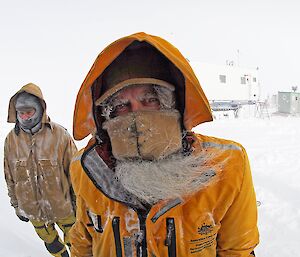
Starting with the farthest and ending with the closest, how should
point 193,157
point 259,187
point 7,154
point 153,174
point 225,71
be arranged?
point 225,71, point 259,187, point 7,154, point 193,157, point 153,174

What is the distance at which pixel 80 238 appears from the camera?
186 cm

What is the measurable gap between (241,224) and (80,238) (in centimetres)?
95

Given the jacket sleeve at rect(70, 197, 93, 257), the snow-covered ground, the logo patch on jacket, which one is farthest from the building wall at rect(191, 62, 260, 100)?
the logo patch on jacket

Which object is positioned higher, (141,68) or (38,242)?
(141,68)

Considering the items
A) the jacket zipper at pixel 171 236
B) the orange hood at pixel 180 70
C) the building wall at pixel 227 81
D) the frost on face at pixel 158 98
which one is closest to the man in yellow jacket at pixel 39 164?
the orange hood at pixel 180 70

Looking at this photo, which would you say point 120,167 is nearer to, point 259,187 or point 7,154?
point 7,154

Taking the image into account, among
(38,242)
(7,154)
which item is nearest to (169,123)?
(7,154)

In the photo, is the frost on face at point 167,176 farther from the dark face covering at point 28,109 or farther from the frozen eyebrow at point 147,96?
the dark face covering at point 28,109

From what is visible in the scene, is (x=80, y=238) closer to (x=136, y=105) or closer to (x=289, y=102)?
(x=136, y=105)

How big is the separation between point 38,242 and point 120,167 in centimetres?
390

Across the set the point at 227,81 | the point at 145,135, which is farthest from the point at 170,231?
the point at 227,81

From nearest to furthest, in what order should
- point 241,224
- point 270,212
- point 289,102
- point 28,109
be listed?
point 241,224
point 28,109
point 270,212
point 289,102

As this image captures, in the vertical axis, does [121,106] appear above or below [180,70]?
below

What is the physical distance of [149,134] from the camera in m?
1.39
